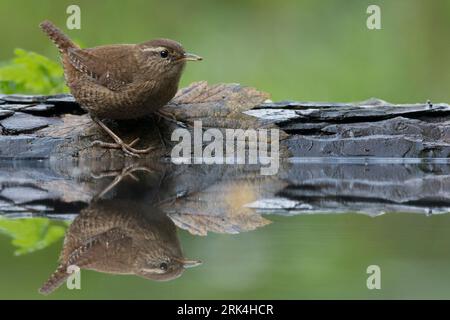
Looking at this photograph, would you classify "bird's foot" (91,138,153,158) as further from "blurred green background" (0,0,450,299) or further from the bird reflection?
"blurred green background" (0,0,450,299)

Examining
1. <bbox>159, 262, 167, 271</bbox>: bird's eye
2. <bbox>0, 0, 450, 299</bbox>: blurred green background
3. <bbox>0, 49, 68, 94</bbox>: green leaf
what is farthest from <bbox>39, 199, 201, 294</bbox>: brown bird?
<bbox>0, 0, 450, 299</bbox>: blurred green background

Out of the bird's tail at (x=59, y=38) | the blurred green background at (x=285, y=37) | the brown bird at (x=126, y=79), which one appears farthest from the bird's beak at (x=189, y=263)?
the blurred green background at (x=285, y=37)

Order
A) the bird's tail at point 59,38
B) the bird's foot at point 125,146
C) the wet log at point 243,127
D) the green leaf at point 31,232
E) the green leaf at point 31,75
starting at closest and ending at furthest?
1. the green leaf at point 31,232
2. the wet log at point 243,127
3. the bird's foot at point 125,146
4. the bird's tail at point 59,38
5. the green leaf at point 31,75

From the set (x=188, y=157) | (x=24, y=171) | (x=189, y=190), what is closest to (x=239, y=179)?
(x=189, y=190)

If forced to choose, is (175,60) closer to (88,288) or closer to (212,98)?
(212,98)

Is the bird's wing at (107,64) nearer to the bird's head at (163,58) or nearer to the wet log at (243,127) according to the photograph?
the bird's head at (163,58)

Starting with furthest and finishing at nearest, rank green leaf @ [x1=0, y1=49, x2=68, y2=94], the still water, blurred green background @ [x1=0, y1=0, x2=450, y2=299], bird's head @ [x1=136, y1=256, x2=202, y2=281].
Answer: blurred green background @ [x1=0, y1=0, x2=450, y2=299] → green leaf @ [x1=0, y1=49, x2=68, y2=94] → bird's head @ [x1=136, y1=256, x2=202, y2=281] → the still water
